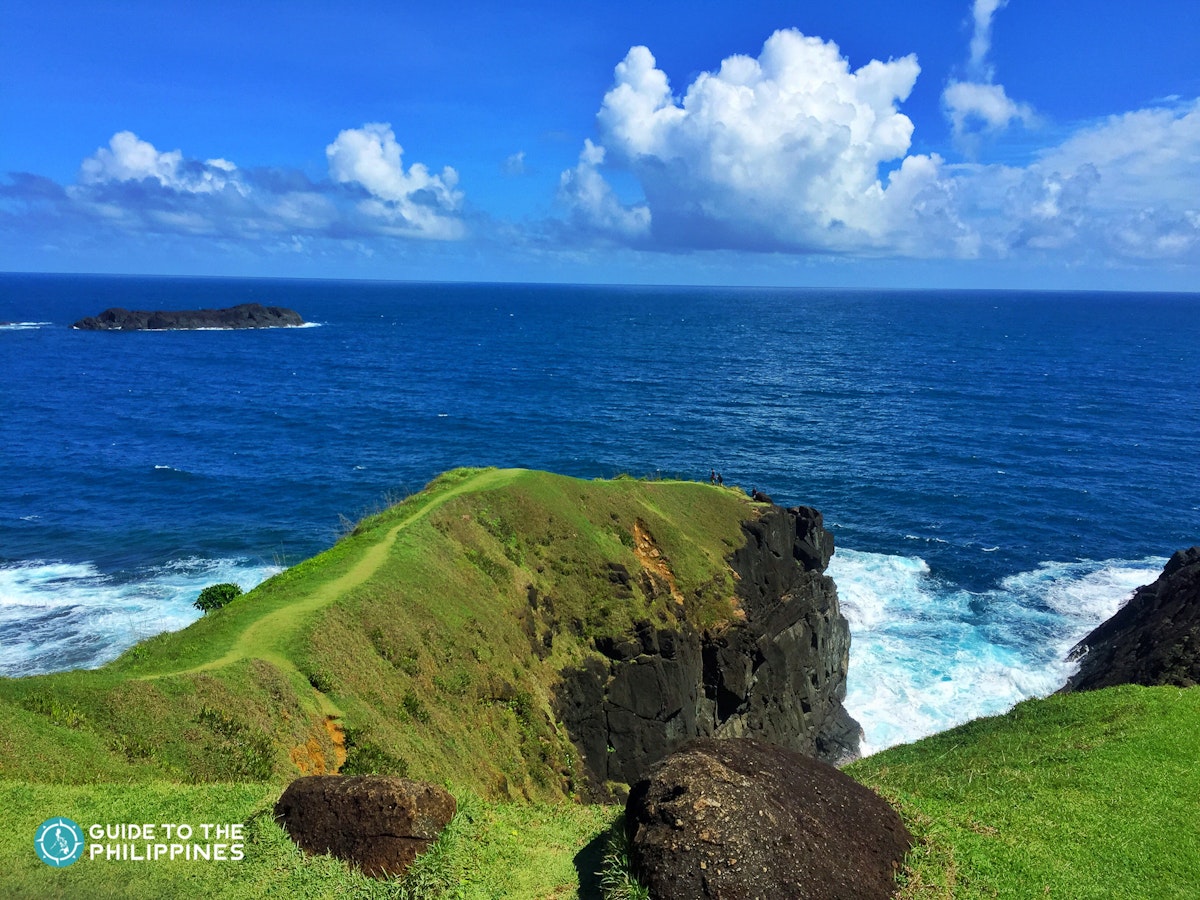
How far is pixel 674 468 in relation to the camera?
292ft

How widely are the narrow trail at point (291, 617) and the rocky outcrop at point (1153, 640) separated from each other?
37993 millimetres

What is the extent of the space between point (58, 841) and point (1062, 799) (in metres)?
25.7

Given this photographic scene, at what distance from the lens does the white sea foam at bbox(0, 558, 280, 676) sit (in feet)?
149

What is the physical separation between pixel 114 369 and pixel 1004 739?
157159mm

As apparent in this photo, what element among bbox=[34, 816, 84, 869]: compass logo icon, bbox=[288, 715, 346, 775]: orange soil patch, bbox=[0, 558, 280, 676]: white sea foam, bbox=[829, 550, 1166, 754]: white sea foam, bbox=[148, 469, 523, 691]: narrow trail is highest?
bbox=[34, 816, 84, 869]: compass logo icon

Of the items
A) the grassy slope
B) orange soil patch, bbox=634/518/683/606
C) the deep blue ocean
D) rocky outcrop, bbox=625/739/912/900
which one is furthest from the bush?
rocky outcrop, bbox=625/739/912/900

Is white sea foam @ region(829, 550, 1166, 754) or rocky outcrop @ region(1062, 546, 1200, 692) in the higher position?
rocky outcrop @ region(1062, 546, 1200, 692)

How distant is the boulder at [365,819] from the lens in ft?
54.8

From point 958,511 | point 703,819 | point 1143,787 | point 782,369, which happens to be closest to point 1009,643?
point 958,511

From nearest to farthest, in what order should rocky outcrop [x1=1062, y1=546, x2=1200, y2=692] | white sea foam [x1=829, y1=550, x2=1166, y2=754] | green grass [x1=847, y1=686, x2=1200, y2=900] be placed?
green grass [x1=847, y1=686, x2=1200, y2=900] < rocky outcrop [x1=1062, y1=546, x2=1200, y2=692] < white sea foam [x1=829, y1=550, x2=1166, y2=754]

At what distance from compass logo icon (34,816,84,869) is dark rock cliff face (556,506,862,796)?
19.3 metres

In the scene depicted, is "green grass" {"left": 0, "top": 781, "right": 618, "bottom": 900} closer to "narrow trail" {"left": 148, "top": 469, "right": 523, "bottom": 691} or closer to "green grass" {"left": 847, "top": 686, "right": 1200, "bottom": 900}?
"narrow trail" {"left": 148, "top": 469, "right": 523, "bottom": 691}

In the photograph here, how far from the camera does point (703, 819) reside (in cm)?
1612

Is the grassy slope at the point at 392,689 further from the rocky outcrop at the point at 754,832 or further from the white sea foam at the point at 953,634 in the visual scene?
the white sea foam at the point at 953,634
